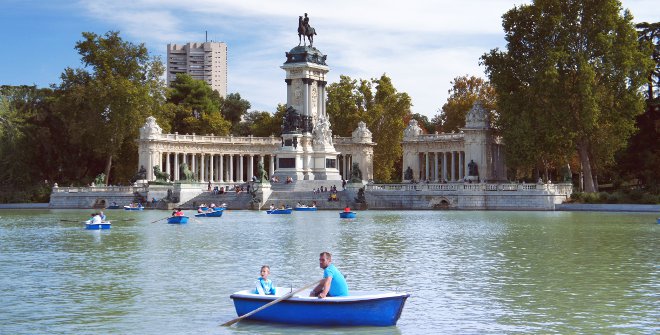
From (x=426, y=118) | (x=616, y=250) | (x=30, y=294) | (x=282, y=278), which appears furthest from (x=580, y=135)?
(x=426, y=118)

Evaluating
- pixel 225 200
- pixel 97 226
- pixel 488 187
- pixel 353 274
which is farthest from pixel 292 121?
pixel 353 274

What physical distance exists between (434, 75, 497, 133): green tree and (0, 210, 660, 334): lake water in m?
52.0

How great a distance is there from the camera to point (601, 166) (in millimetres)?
72500

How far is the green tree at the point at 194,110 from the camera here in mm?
107625

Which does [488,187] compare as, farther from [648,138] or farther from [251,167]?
[251,167]

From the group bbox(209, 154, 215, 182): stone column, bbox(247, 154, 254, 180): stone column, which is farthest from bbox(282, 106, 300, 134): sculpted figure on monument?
bbox(247, 154, 254, 180): stone column

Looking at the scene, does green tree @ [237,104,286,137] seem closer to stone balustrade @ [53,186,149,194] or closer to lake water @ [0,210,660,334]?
stone balustrade @ [53,186,149,194]

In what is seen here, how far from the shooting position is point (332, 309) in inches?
683

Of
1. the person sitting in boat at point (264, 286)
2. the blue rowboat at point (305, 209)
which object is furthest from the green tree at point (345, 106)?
the person sitting in boat at point (264, 286)

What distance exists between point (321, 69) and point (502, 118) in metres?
18.9

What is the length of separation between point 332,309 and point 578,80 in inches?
2093

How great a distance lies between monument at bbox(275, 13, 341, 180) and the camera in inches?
3285

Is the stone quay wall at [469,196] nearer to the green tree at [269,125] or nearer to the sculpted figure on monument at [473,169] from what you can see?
the sculpted figure on monument at [473,169]

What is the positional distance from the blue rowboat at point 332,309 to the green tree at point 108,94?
226 ft
